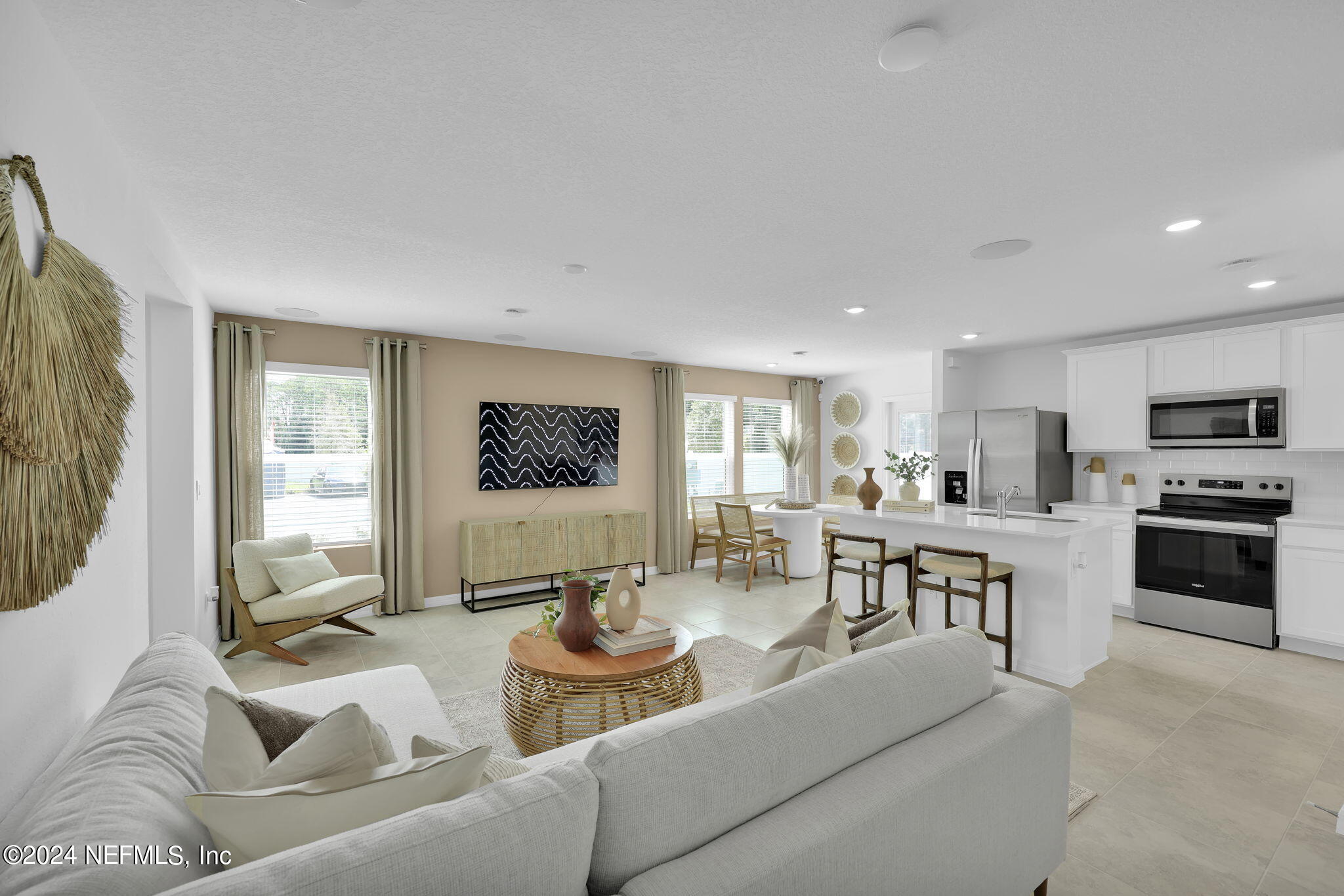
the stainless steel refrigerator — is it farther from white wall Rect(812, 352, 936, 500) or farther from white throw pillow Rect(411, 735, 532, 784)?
white throw pillow Rect(411, 735, 532, 784)

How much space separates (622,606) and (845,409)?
578cm

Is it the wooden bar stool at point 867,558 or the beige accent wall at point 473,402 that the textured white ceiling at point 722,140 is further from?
the wooden bar stool at point 867,558

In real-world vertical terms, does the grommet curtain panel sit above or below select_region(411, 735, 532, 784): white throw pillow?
above

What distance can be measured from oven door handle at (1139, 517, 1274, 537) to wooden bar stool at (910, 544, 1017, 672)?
188 centimetres

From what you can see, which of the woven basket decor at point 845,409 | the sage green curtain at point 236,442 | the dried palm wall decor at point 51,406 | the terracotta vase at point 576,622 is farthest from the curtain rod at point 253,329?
the woven basket decor at point 845,409

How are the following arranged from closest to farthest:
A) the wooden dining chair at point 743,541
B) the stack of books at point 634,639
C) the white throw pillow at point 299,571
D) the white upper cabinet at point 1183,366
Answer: the stack of books at point 634,639 < the white throw pillow at point 299,571 < the white upper cabinet at point 1183,366 < the wooden dining chair at point 743,541

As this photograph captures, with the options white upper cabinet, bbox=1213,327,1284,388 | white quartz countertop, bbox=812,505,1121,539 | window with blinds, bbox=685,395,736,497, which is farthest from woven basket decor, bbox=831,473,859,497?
white upper cabinet, bbox=1213,327,1284,388

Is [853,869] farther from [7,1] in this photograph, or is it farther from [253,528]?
[253,528]

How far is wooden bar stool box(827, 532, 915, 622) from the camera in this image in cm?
411

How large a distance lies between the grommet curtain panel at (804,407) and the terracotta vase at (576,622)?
560cm

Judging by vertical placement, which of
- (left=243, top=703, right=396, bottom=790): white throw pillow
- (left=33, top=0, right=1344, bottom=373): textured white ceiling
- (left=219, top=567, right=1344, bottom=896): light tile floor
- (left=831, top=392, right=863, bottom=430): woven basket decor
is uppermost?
(left=33, top=0, right=1344, bottom=373): textured white ceiling

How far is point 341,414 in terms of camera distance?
5.11 meters

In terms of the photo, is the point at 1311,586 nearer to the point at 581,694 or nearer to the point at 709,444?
the point at 581,694

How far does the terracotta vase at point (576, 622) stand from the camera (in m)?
2.66
